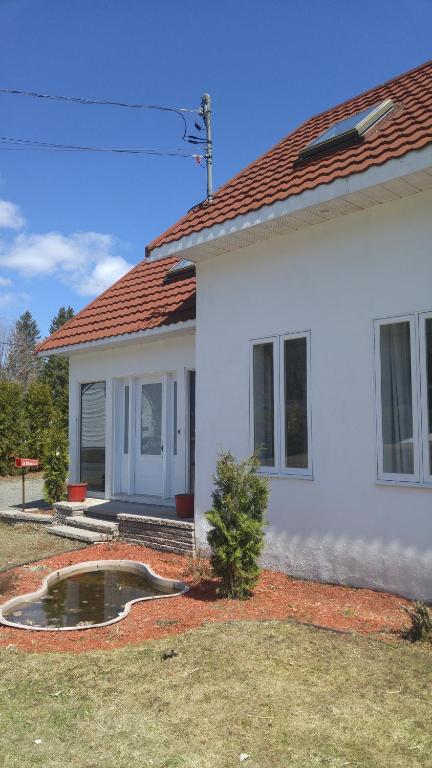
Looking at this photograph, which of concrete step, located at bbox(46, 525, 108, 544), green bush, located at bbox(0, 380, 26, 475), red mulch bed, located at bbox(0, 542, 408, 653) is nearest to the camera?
red mulch bed, located at bbox(0, 542, 408, 653)

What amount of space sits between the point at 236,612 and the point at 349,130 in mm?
5779

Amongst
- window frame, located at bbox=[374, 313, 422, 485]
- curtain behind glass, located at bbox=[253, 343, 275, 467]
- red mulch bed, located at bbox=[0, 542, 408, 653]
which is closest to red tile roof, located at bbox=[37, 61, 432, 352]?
window frame, located at bbox=[374, 313, 422, 485]

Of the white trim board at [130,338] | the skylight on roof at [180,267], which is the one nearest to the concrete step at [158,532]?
the white trim board at [130,338]

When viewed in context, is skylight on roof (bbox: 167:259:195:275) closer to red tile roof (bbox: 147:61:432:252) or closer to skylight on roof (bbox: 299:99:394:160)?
red tile roof (bbox: 147:61:432:252)

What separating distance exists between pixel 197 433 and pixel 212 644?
382 centimetres

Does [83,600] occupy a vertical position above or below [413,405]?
below

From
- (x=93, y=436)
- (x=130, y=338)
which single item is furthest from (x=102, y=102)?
(x=93, y=436)

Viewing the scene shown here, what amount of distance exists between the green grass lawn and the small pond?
3.22 ft

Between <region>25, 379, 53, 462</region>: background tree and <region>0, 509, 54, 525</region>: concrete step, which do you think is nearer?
<region>0, 509, 54, 525</region>: concrete step

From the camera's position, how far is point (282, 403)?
727 cm

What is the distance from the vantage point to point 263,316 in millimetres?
7520

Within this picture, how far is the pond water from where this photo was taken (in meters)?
5.90

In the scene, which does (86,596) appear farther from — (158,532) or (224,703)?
(224,703)

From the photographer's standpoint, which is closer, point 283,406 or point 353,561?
point 353,561
